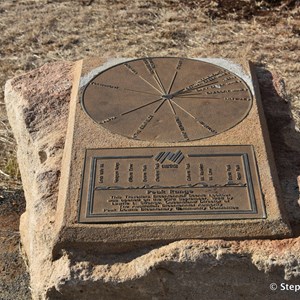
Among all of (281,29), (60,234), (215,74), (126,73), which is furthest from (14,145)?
(281,29)

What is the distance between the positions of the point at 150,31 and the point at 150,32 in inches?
1.1

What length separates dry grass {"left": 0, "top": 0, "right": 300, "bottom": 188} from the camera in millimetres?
5435

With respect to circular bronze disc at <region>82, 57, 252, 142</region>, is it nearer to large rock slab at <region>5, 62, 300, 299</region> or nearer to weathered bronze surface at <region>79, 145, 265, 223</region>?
weathered bronze surface at <region>79, 145, 265, 223</region>

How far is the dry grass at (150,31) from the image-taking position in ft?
17.8

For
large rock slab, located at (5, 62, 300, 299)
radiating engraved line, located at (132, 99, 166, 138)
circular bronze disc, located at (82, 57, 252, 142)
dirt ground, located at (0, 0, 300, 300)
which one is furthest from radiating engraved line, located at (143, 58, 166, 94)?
dirt ground, located at (0, 0, 300, 300)

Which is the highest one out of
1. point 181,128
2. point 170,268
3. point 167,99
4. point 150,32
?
point 150,32

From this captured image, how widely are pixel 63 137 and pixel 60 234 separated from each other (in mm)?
761

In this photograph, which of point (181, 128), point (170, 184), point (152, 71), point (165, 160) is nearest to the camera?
point (170, 184)

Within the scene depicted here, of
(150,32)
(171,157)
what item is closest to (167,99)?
(171,157)

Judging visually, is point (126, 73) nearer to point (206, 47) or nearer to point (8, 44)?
point (206, 47)

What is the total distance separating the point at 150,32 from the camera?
587 cm

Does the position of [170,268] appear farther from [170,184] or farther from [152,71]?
[152,71]

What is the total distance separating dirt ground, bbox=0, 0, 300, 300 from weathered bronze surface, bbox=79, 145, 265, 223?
6.54 ft

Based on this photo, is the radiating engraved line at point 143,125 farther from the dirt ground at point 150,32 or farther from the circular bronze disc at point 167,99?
the dirt ground at point 150,32
